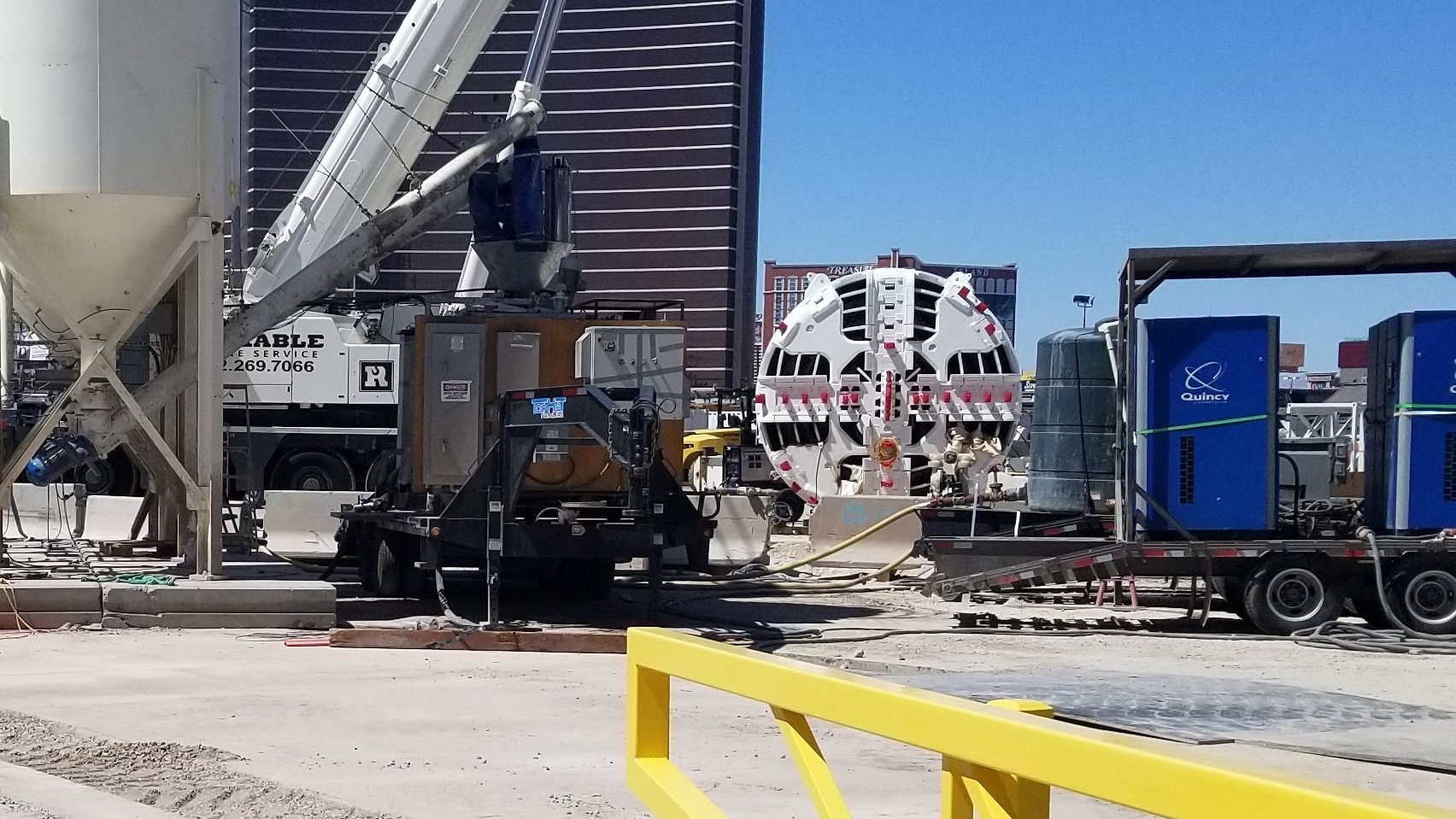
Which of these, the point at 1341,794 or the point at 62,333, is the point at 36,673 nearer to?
the point at 62,333

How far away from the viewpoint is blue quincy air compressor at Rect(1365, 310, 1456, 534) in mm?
12406

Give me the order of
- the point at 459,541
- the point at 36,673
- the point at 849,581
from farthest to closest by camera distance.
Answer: the point at 849,581, the point at 459,541, the point at 36,673

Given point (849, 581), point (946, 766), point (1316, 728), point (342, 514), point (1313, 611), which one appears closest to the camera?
point (946, 766)

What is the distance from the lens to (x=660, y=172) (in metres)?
81.8

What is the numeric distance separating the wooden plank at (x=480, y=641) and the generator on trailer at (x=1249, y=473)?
12.5ft

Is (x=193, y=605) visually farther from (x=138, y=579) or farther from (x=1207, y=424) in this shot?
(x=1207, y=424)

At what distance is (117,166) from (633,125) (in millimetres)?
69831

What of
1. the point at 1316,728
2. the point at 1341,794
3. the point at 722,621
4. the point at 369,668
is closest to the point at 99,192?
the point at 369,668

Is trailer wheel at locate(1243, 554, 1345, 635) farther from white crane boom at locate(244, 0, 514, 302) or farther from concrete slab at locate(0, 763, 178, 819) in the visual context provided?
white crane boom at locate(244, 0, 514, 302)

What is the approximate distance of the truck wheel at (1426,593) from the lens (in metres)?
12.2

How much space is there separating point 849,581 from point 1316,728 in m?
9.17

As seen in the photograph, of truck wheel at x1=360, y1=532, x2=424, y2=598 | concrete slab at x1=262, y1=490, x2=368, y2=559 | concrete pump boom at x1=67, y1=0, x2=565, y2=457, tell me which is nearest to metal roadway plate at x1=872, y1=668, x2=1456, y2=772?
truck wheel at x1=360, y1=532, x2=424, y2=598

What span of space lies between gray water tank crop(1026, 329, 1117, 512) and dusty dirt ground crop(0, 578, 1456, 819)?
7.18ft

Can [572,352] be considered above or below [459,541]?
above
